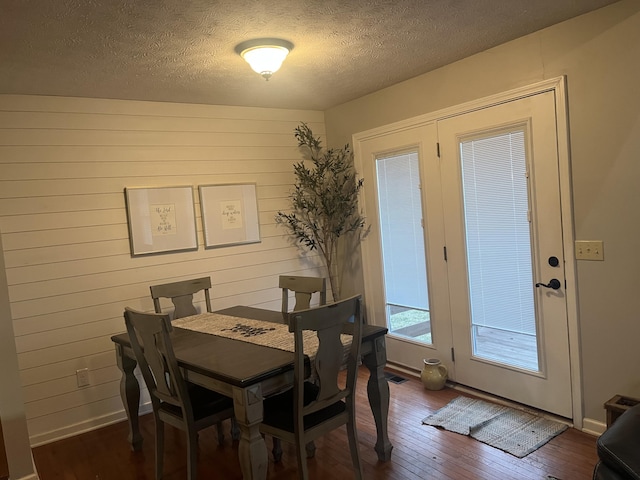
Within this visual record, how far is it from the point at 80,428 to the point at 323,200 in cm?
249

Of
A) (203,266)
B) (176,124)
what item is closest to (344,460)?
(203,266)

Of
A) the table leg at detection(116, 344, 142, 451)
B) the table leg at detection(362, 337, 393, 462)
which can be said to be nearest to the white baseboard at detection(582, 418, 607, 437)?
the table leg at detection(362, 337, 393, 462)

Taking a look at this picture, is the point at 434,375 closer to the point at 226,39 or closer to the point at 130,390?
the point at 130,390

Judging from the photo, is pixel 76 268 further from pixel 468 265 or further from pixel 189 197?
pixel 468 265

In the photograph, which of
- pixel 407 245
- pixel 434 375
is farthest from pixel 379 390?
pixel 407 245

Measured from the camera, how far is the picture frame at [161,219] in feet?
11.6

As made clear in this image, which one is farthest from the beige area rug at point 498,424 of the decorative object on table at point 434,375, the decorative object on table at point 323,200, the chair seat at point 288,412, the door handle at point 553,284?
the decorative object on table at point 323,200

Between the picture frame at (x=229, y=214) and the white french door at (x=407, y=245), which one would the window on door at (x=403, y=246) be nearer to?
the white french door at (x=407, y=245)

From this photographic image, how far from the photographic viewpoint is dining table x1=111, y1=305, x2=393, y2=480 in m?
2.07

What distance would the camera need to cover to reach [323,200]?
4.18m

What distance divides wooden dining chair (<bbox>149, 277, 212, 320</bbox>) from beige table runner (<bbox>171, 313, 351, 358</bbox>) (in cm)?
15

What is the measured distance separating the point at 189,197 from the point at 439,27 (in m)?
2.18

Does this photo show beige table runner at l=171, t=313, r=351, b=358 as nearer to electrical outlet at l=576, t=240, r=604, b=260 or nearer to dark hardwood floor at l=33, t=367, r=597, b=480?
dark hardwood floor at l=33, t=367, r=597, b=480

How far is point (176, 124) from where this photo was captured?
376 centimetres
